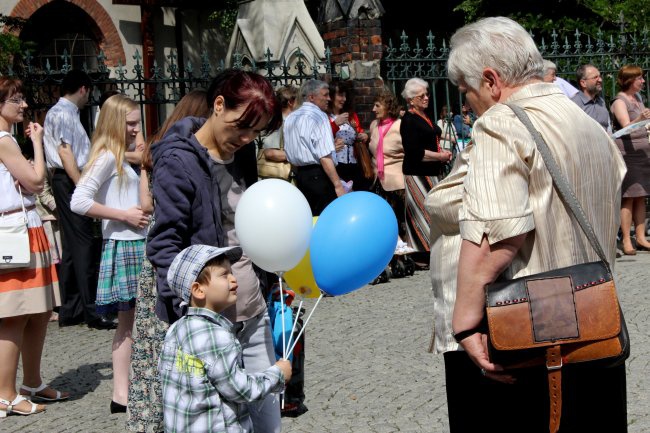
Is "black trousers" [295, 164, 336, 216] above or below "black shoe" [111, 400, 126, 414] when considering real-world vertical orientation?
above

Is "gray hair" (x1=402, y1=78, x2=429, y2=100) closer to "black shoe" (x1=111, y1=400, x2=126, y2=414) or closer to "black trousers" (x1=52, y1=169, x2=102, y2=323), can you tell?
"black trousers" (x1=52, y1=169, x2=102, y2=323)

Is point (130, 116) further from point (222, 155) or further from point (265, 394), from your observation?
point (265, 394)

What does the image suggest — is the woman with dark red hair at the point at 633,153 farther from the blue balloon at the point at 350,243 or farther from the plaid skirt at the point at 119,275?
the blue balloon at the point at 350,243

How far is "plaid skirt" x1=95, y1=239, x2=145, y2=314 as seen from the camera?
19.4 ft

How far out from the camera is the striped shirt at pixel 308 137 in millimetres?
9367

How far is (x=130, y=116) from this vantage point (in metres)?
6.06

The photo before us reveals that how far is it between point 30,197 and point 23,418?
1304mm

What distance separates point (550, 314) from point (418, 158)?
24.2 ft

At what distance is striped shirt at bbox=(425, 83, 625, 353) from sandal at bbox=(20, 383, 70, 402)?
3.85m

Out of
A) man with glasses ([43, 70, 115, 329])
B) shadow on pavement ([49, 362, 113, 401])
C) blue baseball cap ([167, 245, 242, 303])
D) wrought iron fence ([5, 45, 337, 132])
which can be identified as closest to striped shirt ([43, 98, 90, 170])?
man with glasses ([43, 70, 115, 329])

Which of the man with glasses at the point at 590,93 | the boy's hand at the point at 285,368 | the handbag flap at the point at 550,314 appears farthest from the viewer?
the man with glasses at the point at 590,93

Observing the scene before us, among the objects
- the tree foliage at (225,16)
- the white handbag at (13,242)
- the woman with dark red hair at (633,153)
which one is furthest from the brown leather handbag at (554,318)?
the tree foliage at (225,16)

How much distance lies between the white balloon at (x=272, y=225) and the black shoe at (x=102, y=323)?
15.9 feet

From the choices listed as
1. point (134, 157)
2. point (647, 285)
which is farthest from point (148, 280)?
point (647, 285)
